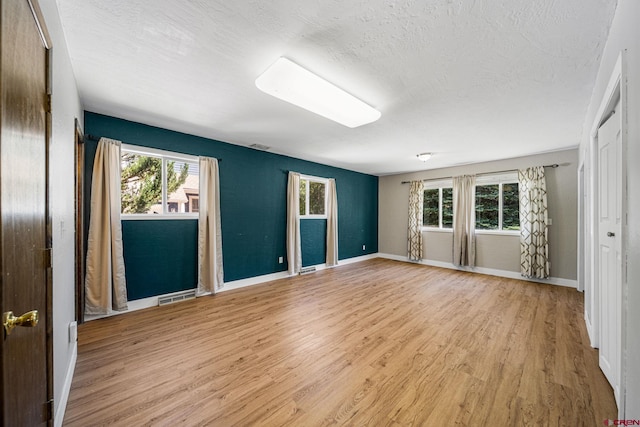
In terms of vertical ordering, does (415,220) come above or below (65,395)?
above

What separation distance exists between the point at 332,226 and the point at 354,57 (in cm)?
415

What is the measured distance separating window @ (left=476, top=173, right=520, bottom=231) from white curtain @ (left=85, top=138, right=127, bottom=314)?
6343 millimetres

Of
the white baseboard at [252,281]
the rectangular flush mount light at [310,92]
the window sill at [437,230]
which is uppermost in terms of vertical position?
the rectangular flush mount light at [310,92]

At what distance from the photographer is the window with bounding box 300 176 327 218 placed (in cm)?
537

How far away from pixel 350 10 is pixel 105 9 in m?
1.43

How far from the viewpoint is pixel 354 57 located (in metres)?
1.82

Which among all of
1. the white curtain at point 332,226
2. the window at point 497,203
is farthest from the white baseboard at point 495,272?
the white curtain at point 332,226

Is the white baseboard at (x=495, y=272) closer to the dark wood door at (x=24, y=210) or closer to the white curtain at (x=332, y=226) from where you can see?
the white curtain at (x=332, y=226)

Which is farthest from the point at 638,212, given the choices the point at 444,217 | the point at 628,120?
the point at 444,217

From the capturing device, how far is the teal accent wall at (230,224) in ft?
10.3

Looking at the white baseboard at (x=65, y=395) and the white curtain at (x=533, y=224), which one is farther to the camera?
the white curtain at (x=533, y=224)

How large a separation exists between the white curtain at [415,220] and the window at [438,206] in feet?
0.58

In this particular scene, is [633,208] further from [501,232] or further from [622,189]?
[501,232]

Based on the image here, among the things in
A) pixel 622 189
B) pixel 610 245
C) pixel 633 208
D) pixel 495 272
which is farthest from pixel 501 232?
pixel 633 208
